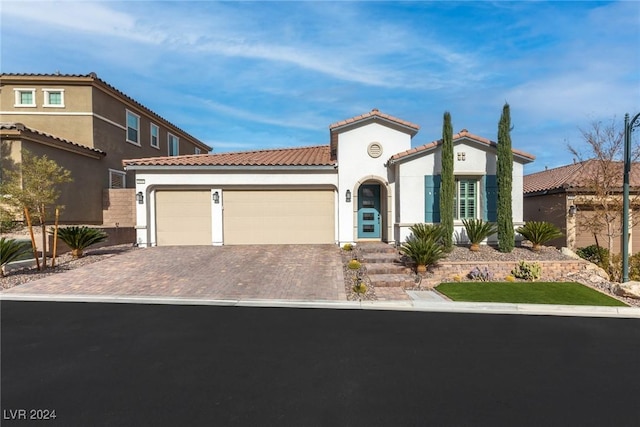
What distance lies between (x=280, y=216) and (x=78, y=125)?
12452 mm

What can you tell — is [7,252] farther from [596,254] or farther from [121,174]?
[596,254]

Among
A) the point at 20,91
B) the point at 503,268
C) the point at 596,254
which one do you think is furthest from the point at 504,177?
the point at 20,91

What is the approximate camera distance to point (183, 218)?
15.2 metres

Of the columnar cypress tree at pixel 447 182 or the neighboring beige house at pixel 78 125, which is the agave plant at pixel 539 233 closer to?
the columnar cypress tree at pixel 447 182

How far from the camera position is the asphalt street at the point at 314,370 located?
3551mm

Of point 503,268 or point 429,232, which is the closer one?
point 503,268

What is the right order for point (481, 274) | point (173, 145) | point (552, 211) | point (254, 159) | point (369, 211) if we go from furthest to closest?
1. point (173, 145)
2. point (552, 211)
3. point (254, 159)
4. point (369, 211)
5. point (481, 274)

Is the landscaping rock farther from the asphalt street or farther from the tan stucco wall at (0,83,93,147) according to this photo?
the tan stucco wall at (0,83,93,147)

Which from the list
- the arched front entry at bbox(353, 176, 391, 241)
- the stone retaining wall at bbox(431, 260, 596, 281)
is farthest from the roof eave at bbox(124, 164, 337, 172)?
the stone retaining wall at bbox(431, 260, 596, 281)

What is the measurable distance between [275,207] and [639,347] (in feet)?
40.7

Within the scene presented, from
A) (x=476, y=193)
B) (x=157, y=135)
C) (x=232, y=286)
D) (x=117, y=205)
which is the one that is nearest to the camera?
(x=232, y=286)

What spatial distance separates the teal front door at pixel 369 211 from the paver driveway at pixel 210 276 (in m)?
2.07

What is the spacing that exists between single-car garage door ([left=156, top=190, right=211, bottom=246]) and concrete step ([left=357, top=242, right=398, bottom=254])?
22.4 feet

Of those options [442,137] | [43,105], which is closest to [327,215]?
[442,137]
